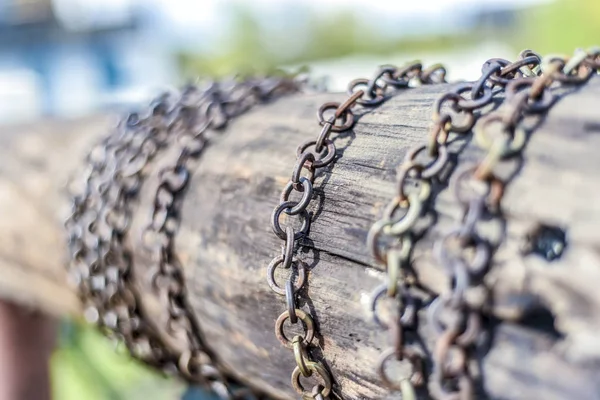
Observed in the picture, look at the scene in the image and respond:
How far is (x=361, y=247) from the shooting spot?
47 cm

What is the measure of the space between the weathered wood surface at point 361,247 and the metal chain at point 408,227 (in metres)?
0.01

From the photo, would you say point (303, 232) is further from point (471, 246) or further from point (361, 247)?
point (471, 246)

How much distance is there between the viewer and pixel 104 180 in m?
0.88

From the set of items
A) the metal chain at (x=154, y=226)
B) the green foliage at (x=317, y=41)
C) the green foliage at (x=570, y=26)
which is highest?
the metal chain at (x=154, y=226)

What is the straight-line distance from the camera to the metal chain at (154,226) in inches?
28.1

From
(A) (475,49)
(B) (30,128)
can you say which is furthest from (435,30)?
(B) (30,128)

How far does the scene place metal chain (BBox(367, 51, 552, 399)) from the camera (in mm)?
415

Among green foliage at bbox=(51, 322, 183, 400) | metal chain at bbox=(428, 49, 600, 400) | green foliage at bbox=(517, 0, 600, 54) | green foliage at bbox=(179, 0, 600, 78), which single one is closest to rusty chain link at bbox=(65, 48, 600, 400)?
metal chain at bbox=(428, 49, 600, 400)

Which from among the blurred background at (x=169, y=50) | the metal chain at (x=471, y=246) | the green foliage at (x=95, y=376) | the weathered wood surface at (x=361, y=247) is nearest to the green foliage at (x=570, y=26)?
the blurred background at (x=169, y=50)

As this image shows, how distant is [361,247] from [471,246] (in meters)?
0.11

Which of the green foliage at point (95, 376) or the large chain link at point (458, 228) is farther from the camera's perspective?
the green foliage at point (95, 376)

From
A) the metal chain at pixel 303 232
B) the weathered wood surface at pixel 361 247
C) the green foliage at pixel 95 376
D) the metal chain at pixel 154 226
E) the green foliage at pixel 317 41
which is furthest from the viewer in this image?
the green foliage at pixel 317 41

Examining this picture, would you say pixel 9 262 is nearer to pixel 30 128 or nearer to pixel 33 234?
pixel 33 234

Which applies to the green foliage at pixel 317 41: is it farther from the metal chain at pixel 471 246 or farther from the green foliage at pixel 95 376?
the metal chain at pixel 471 246
